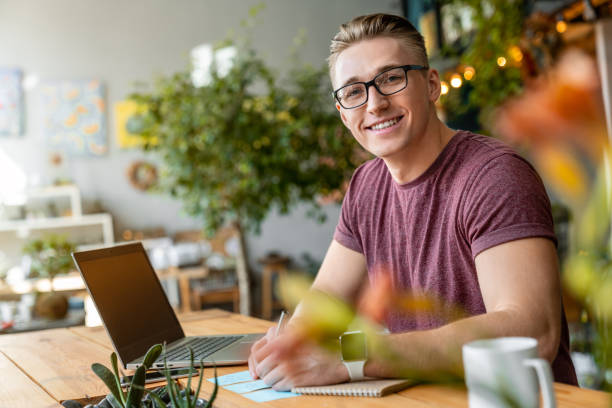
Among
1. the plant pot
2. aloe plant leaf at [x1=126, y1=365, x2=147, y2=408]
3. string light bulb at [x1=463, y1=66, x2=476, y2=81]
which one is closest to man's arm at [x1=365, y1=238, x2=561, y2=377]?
aloe plant leaf at [x1=126, y1=365, x2=147, y2=408]

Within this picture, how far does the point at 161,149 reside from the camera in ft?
14.7

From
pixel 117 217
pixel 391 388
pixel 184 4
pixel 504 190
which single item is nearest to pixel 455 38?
pixel 184 4

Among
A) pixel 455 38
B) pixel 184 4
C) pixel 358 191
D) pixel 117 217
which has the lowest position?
pixel 117 217

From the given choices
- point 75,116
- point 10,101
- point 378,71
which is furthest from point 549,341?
point 10,101

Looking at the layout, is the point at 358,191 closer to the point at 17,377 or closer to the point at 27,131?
the point at 17,377

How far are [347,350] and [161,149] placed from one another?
3.65 meters

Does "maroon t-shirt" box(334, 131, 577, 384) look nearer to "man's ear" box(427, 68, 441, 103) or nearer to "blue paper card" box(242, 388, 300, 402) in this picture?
"man's ear" box(427, 68, 441, 103)

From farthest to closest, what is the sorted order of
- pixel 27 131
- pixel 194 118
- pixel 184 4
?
pixel 184 4 → pixel 27 131 → pixel 194 118

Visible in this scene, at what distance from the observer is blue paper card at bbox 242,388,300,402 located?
105 cm

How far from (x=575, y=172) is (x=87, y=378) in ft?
3.84

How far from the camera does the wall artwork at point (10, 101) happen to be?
6.96 metres

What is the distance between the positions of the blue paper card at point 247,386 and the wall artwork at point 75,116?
6.54 metres

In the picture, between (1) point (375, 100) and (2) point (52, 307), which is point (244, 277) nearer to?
(2) point (52, 307)

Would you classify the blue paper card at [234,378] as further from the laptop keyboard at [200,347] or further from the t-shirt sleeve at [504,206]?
the t-shirt sleeve at [504,206]
